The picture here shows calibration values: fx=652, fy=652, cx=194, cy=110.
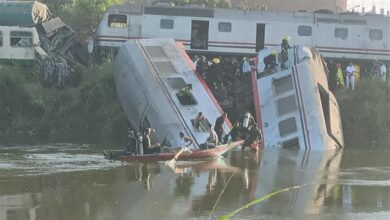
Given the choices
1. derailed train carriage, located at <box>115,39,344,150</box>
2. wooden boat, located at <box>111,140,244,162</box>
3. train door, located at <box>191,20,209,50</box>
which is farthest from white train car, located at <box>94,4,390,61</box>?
wooden boat, located at <box>111,140,244,162</box>

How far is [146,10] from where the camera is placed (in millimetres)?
31719

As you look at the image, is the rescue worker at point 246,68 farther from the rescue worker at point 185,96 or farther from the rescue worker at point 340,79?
the rescue worker at point 185,96

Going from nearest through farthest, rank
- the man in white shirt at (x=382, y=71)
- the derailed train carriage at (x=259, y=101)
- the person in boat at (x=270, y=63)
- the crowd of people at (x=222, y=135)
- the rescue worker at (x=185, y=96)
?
the crowd of people at (x=222, y=135), the derailed train carriage at (x=259, y=101), the rescue worker at (x=185, y=96), the person in boat at (x=270, y=63), the man in white shirt at (x=382, y=71)

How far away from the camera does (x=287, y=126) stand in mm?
22453

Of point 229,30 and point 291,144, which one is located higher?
point 229,30

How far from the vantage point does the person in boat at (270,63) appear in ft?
79.8

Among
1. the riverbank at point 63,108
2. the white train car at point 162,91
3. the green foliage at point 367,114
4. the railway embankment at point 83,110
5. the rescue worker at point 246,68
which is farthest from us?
the riverbank at point 63,108

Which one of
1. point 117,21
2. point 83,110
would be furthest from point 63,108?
point 117,21

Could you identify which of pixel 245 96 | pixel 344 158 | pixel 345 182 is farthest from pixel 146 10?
pixel 345 182

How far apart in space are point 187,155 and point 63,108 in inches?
475

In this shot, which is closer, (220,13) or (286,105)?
(286,105)

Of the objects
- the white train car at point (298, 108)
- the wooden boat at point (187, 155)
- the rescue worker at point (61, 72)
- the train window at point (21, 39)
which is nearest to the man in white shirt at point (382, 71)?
the white train car at point (298, 108)

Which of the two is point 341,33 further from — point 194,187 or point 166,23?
point 194,187

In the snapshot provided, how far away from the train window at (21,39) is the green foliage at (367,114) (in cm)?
1482
